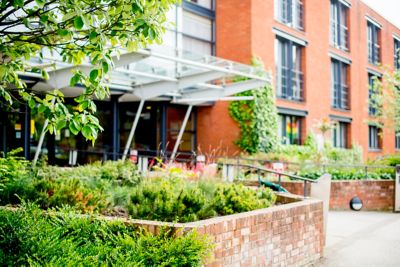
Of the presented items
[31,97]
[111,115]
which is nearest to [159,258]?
[31,97]

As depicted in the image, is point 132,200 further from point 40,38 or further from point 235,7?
point 235,7

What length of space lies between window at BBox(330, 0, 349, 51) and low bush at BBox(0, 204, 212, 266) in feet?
79.8

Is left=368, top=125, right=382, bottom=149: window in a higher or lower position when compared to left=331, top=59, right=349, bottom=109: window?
lower

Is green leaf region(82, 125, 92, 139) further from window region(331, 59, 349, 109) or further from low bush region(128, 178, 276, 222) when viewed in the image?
window region(331, 59, 349, 109)

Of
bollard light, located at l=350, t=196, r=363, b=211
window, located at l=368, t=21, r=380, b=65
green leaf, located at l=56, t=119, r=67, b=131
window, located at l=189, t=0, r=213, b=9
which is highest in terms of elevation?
window, located at l=368, t=21, r=380, b=65

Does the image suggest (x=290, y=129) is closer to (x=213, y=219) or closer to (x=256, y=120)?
(x=256, y=120)

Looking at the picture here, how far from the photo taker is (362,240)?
848 centimetres

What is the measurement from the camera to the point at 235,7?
19875 millimetres

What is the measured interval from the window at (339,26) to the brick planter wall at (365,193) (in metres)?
15.1

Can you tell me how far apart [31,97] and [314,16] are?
72.6 ft

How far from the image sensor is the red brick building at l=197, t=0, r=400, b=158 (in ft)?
65.1

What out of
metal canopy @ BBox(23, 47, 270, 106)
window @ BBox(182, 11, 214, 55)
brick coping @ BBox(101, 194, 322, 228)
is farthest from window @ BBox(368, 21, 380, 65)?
brick coping @ BBox(101, 194, 322, 228)

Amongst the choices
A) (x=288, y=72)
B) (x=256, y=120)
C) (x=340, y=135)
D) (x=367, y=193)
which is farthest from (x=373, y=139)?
(x=367, y=193)

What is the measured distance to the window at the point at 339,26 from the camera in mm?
27031
